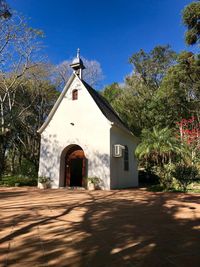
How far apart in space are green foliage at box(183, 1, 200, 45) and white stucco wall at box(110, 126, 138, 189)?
8.67 metres

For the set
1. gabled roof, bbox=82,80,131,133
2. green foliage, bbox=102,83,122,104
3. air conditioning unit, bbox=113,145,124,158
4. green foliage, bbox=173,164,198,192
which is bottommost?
green foliage, bbox=173,164,198,192

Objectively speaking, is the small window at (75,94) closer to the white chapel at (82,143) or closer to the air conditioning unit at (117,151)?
the white chapel at (82,143)

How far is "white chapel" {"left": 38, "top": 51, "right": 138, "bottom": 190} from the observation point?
12938 mm

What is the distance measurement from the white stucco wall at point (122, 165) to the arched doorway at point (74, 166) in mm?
1961

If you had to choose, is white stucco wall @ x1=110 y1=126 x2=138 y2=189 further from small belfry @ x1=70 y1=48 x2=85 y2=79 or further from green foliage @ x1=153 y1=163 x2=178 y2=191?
small belfry @ x1=70 y1=48 x2=85 y2=79

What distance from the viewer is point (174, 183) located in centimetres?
1263

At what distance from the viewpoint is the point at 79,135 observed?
45.2 ft

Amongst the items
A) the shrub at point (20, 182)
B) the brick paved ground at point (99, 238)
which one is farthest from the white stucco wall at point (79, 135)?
the brick paved ground at point (99, 238)

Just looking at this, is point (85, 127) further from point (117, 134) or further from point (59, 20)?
point (59, 20)

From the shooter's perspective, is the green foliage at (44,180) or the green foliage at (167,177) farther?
the green foliage at (44,180)

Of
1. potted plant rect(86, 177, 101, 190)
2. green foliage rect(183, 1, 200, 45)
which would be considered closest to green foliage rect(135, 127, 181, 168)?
potted plant rect(86, 177, 101, 190)

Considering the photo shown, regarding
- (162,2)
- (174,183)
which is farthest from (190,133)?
(162,2)

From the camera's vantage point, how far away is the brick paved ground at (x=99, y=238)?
305cm

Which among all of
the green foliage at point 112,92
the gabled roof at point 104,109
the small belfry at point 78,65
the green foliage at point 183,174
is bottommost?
the green foliage at point 183,174
